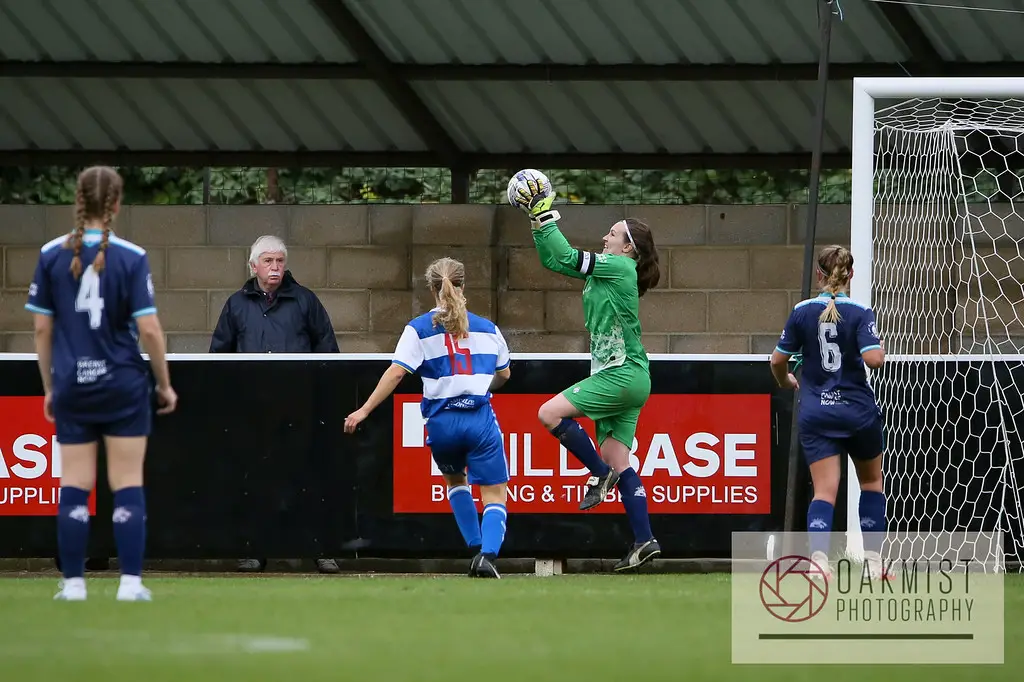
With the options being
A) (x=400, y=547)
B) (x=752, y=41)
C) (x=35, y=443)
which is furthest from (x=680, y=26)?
(x=35, y=443)

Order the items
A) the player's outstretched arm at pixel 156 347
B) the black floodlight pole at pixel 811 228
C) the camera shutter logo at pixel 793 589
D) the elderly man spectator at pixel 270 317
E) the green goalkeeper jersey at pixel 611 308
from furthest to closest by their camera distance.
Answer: the elderly man spectator at pixel 270 317, the black floodlight pole at pixel 811 228, the green goalkeeper jersey at pixel 611 308, the camera shutter logo at pixel 793 589, the player's outstretched arm at pixel 156 347

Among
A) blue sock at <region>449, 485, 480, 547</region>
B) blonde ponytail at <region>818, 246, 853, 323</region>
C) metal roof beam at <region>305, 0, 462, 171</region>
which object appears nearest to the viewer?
blonde ponytail at <region>818, 246, 853, 323</region>

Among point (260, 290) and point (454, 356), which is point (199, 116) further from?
point (454, 356)

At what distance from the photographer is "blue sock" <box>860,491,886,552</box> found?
26.9 feet

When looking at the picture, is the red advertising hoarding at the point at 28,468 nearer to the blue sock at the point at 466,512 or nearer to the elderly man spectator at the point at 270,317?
the elderly man spectator at the point at 270,317

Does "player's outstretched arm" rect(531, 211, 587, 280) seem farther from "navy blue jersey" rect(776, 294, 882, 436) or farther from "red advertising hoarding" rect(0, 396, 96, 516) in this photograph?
"red advertising hoarding" rect(0, 396, 96, 516)

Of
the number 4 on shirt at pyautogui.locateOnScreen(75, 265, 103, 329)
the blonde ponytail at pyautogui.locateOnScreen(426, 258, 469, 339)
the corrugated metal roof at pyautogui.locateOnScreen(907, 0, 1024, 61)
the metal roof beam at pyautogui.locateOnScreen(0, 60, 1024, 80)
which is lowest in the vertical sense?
the number 4 on shirt at pyautogui.locateOnScreen(75, 265, 103, 329)

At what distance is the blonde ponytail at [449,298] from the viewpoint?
8.45 m

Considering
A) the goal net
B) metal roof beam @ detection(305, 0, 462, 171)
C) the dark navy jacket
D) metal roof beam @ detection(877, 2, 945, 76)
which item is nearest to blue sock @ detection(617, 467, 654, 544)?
the goal net

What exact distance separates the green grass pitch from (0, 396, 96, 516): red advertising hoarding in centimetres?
203

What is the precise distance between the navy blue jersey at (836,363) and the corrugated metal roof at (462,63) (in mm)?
4271

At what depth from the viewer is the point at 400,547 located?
9969 mm

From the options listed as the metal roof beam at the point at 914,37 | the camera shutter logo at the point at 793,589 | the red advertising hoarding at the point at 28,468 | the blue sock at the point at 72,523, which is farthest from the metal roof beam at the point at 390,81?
the blue sock at the point at 72,523

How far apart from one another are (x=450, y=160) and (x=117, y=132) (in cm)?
297
